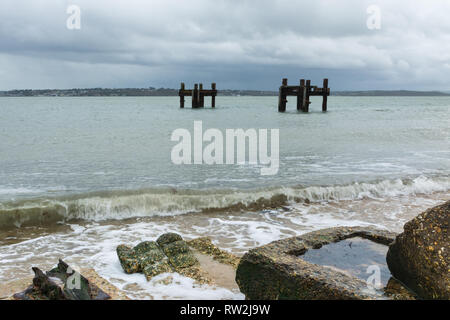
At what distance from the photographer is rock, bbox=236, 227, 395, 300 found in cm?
271

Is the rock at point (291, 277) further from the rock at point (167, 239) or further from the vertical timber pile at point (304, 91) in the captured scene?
the vertical timber pile at point (304, 91)

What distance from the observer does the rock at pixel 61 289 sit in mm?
2953

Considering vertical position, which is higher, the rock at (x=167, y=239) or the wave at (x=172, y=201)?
the rock at (x=167, y=239)

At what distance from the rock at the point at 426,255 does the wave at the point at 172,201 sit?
4.73m

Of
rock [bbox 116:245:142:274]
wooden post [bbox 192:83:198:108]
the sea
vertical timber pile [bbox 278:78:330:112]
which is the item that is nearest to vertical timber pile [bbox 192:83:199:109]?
wooden post [bbox 192:83:198:108]

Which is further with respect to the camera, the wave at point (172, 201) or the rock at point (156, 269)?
the wave at point (172, 201)

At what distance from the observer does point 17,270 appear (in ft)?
14.8

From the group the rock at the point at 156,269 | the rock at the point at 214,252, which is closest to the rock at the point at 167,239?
the rock at the point at 214,252

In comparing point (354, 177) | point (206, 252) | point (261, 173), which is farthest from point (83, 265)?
point (354, 177)

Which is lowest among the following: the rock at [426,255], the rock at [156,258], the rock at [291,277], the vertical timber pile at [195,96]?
the rock at [156,258]

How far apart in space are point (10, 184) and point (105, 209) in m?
3.62

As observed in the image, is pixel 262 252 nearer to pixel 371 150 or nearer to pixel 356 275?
pixel 356 275

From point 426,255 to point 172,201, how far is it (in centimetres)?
567

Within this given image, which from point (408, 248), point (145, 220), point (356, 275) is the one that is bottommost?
point (145, 220)
